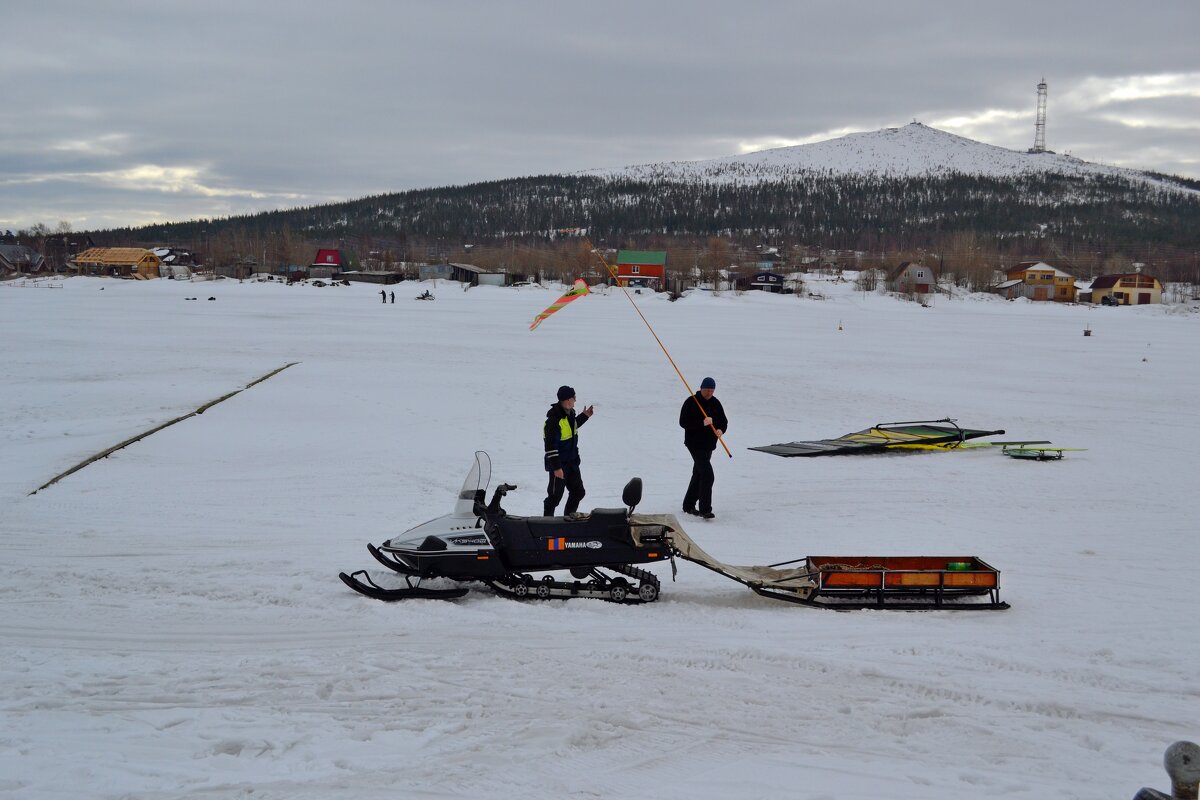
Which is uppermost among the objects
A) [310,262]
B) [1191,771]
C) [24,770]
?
[310,262]

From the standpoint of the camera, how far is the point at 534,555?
24.8 feet

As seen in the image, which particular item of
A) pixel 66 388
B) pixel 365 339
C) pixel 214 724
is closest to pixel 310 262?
pixel 365 339

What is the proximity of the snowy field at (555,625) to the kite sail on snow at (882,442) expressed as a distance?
43cm

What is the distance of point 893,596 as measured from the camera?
24.5 feet

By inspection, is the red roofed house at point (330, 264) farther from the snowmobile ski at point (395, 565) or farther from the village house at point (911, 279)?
the snowmobile ski at point (395, 565)

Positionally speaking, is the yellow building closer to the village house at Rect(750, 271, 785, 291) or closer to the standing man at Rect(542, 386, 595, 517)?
the village house at Rect(750, 271, 785, 291)

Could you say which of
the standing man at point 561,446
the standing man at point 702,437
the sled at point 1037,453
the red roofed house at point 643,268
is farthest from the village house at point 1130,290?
the standing man at point 561,446

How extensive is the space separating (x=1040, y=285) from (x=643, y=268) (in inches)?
1679

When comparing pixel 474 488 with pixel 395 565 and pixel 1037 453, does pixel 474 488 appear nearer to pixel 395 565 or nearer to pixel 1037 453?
pixel 395 565

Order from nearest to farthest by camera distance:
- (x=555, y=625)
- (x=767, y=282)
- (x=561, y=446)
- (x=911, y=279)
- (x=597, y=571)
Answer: (x=555, y=625) → (x=597, y=571) → (x=561, y=446) → (x=911, y=279) → (x=767, y=282)

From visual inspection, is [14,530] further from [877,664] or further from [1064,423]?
[1064,423]

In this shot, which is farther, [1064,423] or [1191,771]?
[1064,423]

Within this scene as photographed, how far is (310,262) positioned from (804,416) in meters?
119

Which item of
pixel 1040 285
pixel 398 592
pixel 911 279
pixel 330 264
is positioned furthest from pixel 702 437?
pixel 330 264
